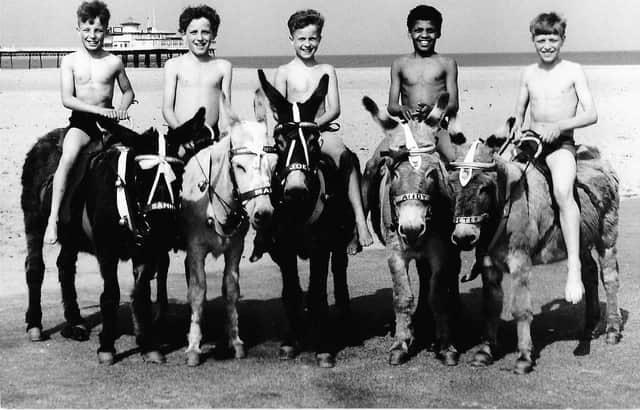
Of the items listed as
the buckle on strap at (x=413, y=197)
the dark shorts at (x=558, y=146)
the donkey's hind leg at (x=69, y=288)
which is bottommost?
the donkey's hind leg at (x=69, y=288)

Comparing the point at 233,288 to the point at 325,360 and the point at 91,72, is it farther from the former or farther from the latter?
the point at 91,72

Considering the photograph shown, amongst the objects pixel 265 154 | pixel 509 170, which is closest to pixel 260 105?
pixel 265 154

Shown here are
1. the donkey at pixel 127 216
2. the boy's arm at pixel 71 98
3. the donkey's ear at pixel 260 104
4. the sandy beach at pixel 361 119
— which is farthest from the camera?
the sandy beach at pixel 361 119

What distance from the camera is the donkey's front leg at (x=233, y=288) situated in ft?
23.1

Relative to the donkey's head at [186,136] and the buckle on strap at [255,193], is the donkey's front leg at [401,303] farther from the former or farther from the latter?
the donkey's head at [186,136]

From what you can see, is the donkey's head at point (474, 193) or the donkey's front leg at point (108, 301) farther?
the donkey's front leg at point (108, 301)

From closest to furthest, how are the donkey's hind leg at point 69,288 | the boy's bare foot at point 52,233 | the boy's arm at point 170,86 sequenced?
1. the boy's bare foot at point 52,233
2. the boy's arm at point 170,86
3. the donkey's hind leg at point 69,288

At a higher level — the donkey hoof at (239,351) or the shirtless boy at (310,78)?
the shirtless boy at (310,78)

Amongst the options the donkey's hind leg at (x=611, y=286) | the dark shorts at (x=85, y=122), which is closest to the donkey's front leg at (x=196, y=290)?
the dark shorts at (x=85, y=122)

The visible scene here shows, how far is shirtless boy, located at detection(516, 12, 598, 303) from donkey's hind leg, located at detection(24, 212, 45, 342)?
5070 mm

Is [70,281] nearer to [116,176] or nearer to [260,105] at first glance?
[116,176]

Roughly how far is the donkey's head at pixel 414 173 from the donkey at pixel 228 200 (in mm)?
1074

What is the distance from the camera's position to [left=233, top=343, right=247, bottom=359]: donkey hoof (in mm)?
7047

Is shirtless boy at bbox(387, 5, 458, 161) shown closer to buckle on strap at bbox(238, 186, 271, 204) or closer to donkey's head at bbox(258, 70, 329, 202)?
donkey's head at bbox(258, 70, 329, 202)
